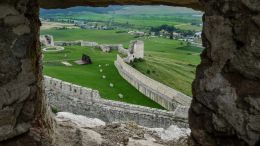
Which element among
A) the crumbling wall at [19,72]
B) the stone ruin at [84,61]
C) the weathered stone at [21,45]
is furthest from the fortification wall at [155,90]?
the weathered stone at [21,45]

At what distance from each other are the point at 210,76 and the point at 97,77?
30635 mm

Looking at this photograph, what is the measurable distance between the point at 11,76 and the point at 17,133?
79 cm

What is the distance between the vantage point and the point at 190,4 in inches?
354

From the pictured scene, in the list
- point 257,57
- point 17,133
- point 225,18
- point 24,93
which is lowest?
point 17,133

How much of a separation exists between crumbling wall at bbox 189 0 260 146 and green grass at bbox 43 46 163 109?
25125mm

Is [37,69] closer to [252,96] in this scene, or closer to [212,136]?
[212,136]

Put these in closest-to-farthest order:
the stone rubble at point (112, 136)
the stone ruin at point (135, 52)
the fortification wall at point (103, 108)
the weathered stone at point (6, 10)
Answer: the weathered stone at point (6, 10), the stone rubble at point (112, 136), the fortification wall at point (103, 108), the stone ruin at point (135, 52)

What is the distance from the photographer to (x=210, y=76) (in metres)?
6.15

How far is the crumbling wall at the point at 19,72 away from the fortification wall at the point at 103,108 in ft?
61.4

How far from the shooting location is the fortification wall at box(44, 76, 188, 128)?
1054 inches

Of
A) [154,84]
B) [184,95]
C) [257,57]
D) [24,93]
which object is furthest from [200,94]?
[154,84]

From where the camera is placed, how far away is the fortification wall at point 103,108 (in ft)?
87.8

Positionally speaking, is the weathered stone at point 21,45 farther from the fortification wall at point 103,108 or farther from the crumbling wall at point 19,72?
the fortification wall at point 103,108

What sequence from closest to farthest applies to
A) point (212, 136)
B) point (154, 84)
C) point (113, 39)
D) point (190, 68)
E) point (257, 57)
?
point (257, 57), point (212, 136), point (154, 84), point (190, 68), point (113, 39)
